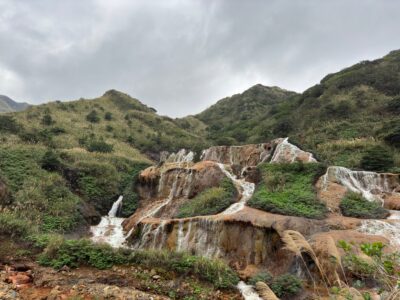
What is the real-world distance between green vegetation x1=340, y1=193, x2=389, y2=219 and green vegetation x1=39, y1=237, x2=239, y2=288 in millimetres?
5859

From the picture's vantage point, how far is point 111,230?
15.9 meters

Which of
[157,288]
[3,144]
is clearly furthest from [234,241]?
[3,144]

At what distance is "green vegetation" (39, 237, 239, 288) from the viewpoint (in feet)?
28.7

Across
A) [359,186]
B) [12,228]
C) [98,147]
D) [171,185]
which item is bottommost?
[12,228]

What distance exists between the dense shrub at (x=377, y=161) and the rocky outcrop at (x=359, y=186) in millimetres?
2800

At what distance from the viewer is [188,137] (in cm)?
4284

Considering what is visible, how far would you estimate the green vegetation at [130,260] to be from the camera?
344 inches

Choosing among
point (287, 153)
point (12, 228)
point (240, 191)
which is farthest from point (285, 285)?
point (287, 153)

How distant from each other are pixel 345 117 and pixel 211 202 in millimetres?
21141

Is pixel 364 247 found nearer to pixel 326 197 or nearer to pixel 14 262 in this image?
pixel 14 262

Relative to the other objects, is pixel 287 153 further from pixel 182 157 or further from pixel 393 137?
pixel 182 157

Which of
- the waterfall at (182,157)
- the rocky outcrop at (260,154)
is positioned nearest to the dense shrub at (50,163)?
the waterfall at (182,157)

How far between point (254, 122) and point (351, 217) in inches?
1247

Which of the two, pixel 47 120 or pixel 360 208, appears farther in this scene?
pixel 47 120
